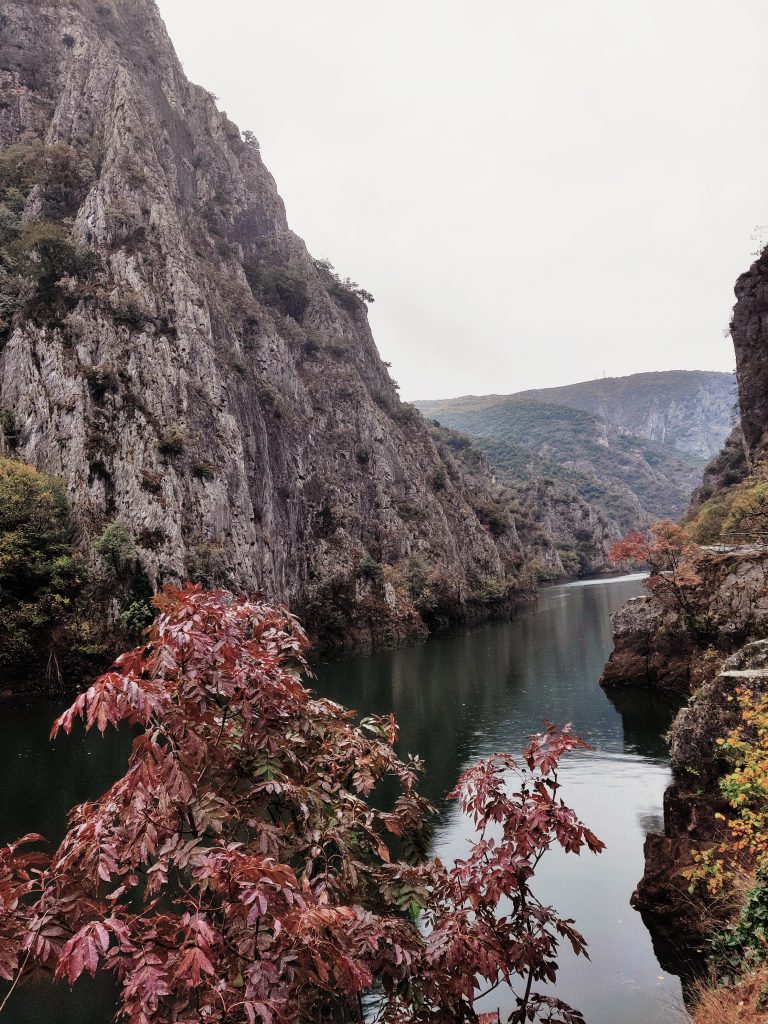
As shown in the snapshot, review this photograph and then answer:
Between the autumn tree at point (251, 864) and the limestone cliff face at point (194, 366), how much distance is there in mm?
38995

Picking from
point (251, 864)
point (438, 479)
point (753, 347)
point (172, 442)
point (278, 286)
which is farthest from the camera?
point (438, 479)

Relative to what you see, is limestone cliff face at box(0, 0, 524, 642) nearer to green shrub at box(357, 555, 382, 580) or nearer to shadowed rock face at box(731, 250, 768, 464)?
green shrub at box(357, 555, 382, 580)

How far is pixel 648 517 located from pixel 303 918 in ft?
688

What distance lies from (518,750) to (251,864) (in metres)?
20.7

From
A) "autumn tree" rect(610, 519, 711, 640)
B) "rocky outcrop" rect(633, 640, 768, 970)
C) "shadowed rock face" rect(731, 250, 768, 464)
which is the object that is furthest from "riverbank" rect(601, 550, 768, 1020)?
"shadowed rock face" rect(731, 250, 768, 464)

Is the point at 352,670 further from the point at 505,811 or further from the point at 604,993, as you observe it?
the point at 505,811

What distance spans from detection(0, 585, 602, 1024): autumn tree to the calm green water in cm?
685

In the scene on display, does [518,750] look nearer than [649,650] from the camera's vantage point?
Yes

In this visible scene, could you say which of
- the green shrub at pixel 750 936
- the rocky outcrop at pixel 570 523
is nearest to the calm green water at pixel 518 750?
the green shrub at pixel 750 936

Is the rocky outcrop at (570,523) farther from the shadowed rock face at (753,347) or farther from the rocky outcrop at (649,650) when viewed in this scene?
the rocky outcrop at (649,650)

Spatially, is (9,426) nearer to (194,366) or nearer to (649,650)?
(194,366)

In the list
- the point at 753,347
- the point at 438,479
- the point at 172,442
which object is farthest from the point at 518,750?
the point at 438,479

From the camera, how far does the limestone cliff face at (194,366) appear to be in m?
44.3

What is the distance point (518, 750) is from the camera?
2166cm
